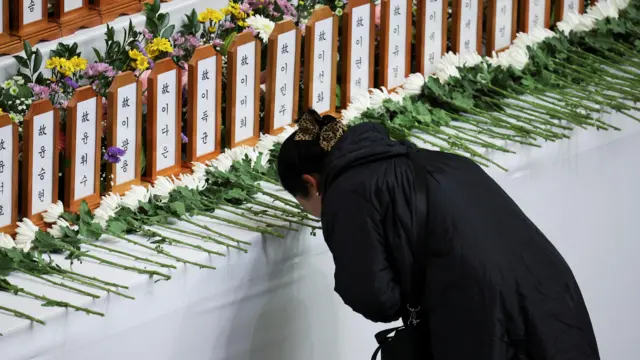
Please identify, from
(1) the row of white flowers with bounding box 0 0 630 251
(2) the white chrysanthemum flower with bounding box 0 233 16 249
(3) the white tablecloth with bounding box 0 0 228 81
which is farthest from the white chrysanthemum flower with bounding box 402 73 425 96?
(2) the white chrysanthemum flower with bounding box 0 233 16 249

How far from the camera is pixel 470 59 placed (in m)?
3.30

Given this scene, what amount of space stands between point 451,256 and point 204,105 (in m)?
0.82

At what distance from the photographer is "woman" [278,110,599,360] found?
217cm

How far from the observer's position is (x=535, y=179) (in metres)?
3.08

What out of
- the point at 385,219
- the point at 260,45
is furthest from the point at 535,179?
A: the point at 385,219

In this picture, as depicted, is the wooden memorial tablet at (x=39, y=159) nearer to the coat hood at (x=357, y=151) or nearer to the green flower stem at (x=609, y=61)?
the coat hood at (x=357, y=151)

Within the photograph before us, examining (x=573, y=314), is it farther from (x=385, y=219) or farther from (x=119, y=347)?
(x=119, y=347)

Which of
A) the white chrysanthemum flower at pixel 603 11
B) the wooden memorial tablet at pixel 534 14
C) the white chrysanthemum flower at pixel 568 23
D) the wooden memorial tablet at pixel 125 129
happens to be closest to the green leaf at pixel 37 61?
the wooden memorial tablet at pixel 125 129

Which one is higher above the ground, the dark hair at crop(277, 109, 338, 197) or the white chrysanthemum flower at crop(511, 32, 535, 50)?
the dark hair at crop(277, 109, 338, 197)

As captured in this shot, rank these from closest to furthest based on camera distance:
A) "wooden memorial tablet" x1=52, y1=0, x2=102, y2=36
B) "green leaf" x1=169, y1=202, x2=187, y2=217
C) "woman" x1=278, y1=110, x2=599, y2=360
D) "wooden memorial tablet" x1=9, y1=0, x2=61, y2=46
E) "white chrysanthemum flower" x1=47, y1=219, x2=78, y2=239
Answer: "woman" x1=278, y1=110, x2=599, y2=360 → "white chrysanthemum flower" x1=47, y1=219, x2=78, y2=239 → "green leaf" x1=169, y1=202, x2=187, y2=217 → "wooden memorial tablet" x1=9, y1=0, x2=61, y2=46 → "wooden memorial tablet" x1=52, y1=0, x2=102, y2=36

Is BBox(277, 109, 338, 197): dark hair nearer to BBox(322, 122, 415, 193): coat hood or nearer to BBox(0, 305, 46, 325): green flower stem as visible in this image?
BBox(322, 122, 415, 193): coat hood

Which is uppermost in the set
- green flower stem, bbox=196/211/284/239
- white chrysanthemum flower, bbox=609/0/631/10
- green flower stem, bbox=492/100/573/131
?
white chrysanthemum flower, bbox=609/0/631/10

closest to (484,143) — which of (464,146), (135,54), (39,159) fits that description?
(464,146)

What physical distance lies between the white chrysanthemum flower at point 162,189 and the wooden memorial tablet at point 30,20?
1.58 ft
